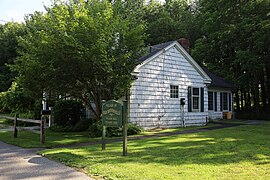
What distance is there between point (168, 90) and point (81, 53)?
23.0ft

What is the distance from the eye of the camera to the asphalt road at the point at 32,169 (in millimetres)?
5562

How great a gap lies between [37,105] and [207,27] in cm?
1819

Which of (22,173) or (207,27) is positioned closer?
(22,173)

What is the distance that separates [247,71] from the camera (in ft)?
78.5

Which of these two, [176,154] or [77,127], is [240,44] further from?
[176,154]

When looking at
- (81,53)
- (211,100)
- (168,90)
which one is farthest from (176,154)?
(211,100)

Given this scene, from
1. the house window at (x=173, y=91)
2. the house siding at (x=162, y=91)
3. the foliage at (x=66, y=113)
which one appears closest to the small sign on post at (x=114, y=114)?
the house siding at (x=162, y=91)

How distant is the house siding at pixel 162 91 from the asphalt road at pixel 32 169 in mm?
7397

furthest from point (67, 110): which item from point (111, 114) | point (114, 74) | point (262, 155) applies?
point (262, 155)

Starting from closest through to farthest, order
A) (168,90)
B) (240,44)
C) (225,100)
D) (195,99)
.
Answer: (168,90) → (195,99) → (225,100) → (240,44)

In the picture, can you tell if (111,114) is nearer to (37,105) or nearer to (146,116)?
(146,116)

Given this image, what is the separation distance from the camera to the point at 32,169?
621cm

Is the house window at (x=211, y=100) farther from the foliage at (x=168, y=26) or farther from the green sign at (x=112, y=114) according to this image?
the green sign at (x=112, y=114)

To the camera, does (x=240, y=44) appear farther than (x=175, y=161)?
Yes
